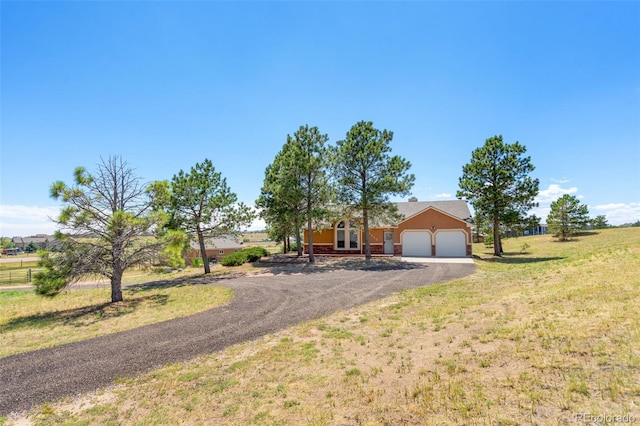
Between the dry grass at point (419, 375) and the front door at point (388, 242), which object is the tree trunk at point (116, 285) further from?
the front door at point (388, 242)

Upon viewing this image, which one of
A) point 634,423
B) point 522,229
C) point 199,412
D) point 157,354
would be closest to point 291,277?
point 157,354

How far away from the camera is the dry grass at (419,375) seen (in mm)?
3938

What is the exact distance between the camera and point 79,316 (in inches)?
436

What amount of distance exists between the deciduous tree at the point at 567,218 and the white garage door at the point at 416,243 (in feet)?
88.6

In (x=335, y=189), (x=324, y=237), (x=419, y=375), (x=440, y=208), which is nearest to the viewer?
(x=419, y=375)

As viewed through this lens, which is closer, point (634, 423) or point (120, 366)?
point (634, 423)

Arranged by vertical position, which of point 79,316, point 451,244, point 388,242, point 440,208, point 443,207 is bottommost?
point 79,316

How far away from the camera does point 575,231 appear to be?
42.4 m

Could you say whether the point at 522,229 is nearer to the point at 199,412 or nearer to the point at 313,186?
the point at 313,186

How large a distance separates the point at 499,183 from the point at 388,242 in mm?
11061

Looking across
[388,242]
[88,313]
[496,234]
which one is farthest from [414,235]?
[88,313]

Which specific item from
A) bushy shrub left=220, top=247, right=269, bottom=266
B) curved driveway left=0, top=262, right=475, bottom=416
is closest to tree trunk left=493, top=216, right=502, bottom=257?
curved driveway left=0, top=262, right=475, bottom=416

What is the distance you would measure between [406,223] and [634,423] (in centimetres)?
2620

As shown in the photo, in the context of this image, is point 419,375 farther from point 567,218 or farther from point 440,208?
point 567,218
